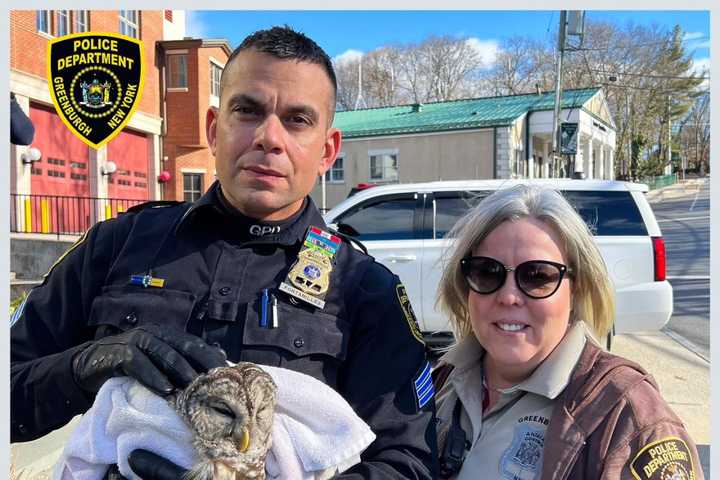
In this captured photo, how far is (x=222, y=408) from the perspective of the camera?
3.86ft

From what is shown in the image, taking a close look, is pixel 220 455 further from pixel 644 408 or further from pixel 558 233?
pixel 558 233

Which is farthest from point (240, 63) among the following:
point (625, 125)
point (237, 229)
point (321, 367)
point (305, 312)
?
point (625, 125)

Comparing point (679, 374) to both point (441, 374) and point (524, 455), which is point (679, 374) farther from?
point (524, 455)

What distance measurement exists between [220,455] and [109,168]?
53.3ft

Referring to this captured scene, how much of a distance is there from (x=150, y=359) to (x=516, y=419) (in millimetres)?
1134

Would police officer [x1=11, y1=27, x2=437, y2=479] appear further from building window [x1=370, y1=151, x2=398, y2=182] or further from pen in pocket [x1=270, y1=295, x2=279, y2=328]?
building window [x1=370, y1=151, x2=398, y2=182]

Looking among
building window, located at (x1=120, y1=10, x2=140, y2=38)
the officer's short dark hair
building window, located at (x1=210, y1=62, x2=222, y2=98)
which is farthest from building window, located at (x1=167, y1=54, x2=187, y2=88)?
the officer's short dark hair

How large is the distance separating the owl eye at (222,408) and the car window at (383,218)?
5268 millimetres

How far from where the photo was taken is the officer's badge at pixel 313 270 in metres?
1.55

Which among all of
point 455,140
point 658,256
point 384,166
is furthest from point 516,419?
point 384,166

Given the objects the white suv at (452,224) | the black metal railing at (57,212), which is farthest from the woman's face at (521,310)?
the black metal railing at (57,212)

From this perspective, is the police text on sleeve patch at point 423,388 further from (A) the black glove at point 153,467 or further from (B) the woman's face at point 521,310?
(A) the black glove at point 153,467

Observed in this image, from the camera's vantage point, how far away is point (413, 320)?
162 cm

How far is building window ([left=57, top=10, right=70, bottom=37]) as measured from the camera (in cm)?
1336
